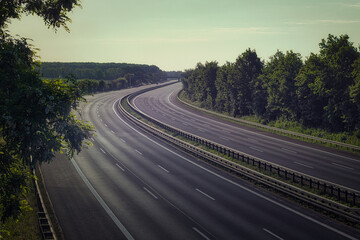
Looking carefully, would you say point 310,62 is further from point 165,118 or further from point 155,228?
point 155,228

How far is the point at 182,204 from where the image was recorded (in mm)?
22688

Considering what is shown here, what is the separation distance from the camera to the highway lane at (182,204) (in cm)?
1859

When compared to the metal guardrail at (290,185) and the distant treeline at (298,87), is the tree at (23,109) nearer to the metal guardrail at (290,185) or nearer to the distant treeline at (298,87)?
the metal guardrail at (290,185)

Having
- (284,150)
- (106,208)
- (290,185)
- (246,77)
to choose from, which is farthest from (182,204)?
(246,77)

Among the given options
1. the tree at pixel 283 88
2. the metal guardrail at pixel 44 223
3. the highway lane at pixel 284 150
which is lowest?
the highway lane at pixel 284 150

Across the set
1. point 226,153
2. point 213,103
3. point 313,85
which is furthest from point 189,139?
point 213,103

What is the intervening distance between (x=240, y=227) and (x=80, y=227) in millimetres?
9452

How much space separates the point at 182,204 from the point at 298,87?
1450 inches

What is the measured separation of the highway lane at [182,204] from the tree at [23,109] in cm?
591

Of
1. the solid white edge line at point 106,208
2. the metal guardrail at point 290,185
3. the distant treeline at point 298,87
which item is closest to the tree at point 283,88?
the distant treeline at point 298,87

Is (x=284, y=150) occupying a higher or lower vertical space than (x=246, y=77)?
lower

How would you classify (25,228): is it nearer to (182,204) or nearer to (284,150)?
(182,204)

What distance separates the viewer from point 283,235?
18.0 metres

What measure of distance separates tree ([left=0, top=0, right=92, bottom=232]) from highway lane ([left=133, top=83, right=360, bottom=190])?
22.6 m
